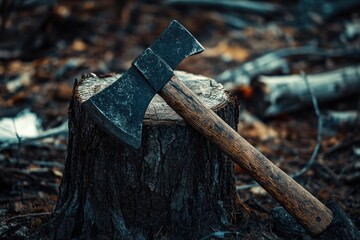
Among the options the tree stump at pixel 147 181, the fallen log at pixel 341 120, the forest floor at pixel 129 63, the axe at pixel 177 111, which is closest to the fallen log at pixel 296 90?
the forest floor at pixel 129 63

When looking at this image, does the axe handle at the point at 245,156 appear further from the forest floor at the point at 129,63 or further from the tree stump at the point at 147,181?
the forest floor at the point at 129,63

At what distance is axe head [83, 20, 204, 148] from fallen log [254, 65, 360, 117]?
2557 mm

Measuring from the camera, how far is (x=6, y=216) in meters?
2.92

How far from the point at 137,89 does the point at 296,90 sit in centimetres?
301

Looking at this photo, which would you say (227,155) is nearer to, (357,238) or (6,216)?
(357,238)

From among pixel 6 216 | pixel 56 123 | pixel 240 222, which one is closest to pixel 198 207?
pixel 240 222

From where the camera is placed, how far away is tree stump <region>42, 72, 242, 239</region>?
7.78 ft

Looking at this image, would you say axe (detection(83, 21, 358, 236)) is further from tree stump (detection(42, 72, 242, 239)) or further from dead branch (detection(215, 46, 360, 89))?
dead branch (detection(215, 46, 360, 89))

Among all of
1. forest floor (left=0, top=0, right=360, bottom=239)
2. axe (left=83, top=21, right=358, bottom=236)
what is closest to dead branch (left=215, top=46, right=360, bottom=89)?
forest floor (left=0, top=0, right=360, bottom=239)

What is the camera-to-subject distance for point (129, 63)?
611cm

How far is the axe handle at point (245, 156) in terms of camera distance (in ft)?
7.66

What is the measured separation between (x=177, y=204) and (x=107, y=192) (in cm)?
37

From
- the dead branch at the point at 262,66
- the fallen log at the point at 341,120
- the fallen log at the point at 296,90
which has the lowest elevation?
the fallen log at the point at 341,120

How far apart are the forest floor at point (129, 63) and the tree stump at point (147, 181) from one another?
42cm
